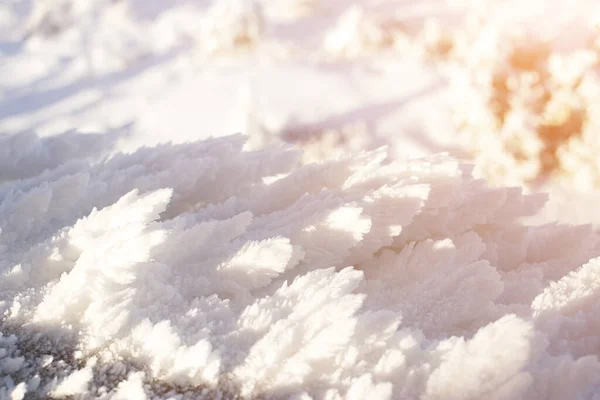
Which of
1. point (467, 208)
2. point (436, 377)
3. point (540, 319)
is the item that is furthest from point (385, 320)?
point (467, 208)

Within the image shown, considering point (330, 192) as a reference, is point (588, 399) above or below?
below

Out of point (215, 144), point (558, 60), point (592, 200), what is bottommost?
point (592, 200)

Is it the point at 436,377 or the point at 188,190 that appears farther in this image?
the point at 188,190

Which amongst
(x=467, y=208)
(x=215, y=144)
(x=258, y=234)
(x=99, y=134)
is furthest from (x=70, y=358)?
(x=99, y=134)

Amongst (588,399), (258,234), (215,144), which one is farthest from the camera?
(215,144)

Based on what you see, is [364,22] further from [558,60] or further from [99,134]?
[99,134]

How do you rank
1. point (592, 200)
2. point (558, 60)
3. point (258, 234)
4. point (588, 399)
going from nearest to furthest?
point (588, 399)
point (258, 234)
point (592, 200)
point (558, 60)

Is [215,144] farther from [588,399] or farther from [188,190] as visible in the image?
[588,399]
